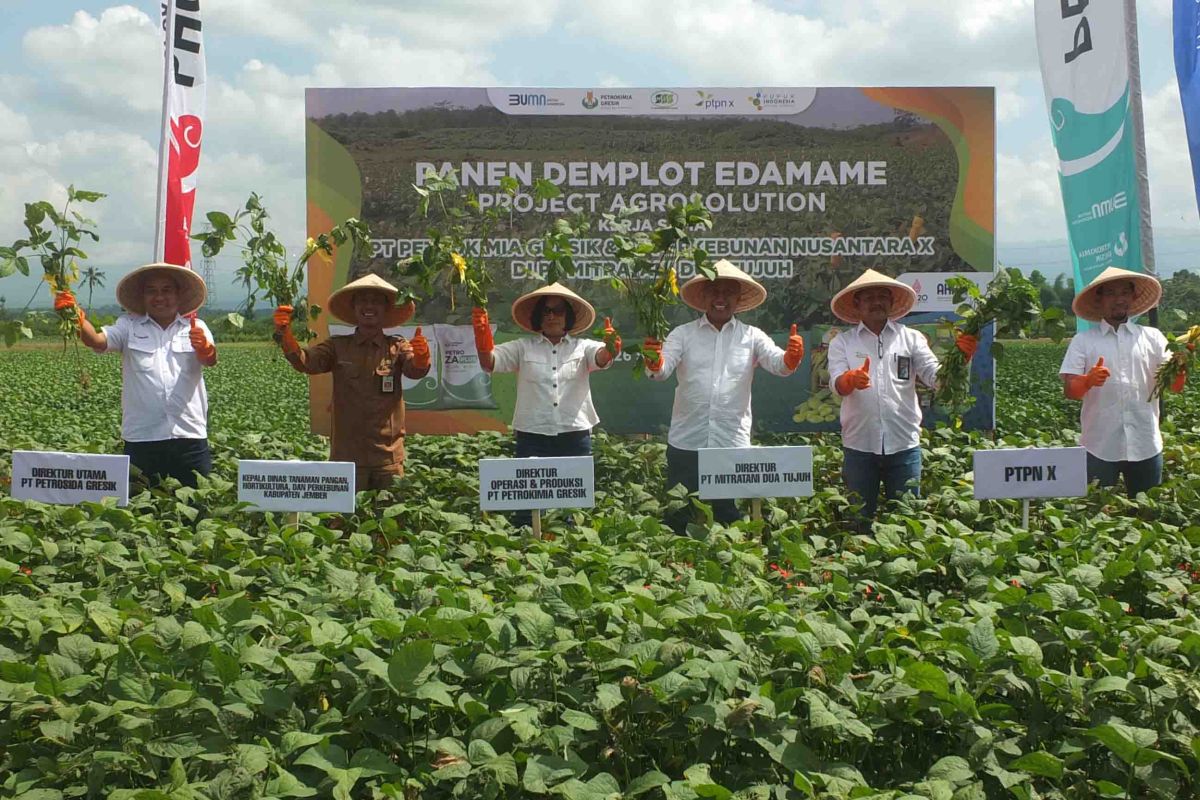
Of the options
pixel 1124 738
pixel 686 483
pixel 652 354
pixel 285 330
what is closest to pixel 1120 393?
pixel 686 483

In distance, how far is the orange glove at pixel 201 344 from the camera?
4844mm

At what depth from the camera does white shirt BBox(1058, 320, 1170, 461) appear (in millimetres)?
4918

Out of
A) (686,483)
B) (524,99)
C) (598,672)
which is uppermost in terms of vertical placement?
(524,99)

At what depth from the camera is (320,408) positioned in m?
7.62

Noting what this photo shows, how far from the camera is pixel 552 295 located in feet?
16.8

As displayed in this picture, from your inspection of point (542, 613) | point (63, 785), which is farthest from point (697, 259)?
point (63, 785)

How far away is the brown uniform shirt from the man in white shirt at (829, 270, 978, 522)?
79.4 inches

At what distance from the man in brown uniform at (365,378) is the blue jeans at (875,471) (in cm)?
204

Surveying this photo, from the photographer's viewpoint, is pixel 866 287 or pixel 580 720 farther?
pixel 866 287

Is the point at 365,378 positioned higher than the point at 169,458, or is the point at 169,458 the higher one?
the point at 365,378

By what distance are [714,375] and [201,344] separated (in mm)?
2364

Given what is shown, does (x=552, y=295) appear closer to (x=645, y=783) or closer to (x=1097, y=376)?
(x=1097, y=376)

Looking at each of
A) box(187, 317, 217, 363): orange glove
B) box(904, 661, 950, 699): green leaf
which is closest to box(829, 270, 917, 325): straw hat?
box(904, 661, 950, 699): green leaf

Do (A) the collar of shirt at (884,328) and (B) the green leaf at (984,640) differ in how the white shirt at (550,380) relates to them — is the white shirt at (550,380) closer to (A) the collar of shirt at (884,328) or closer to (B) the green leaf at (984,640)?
(A) the collar of shirt at (884,328)
